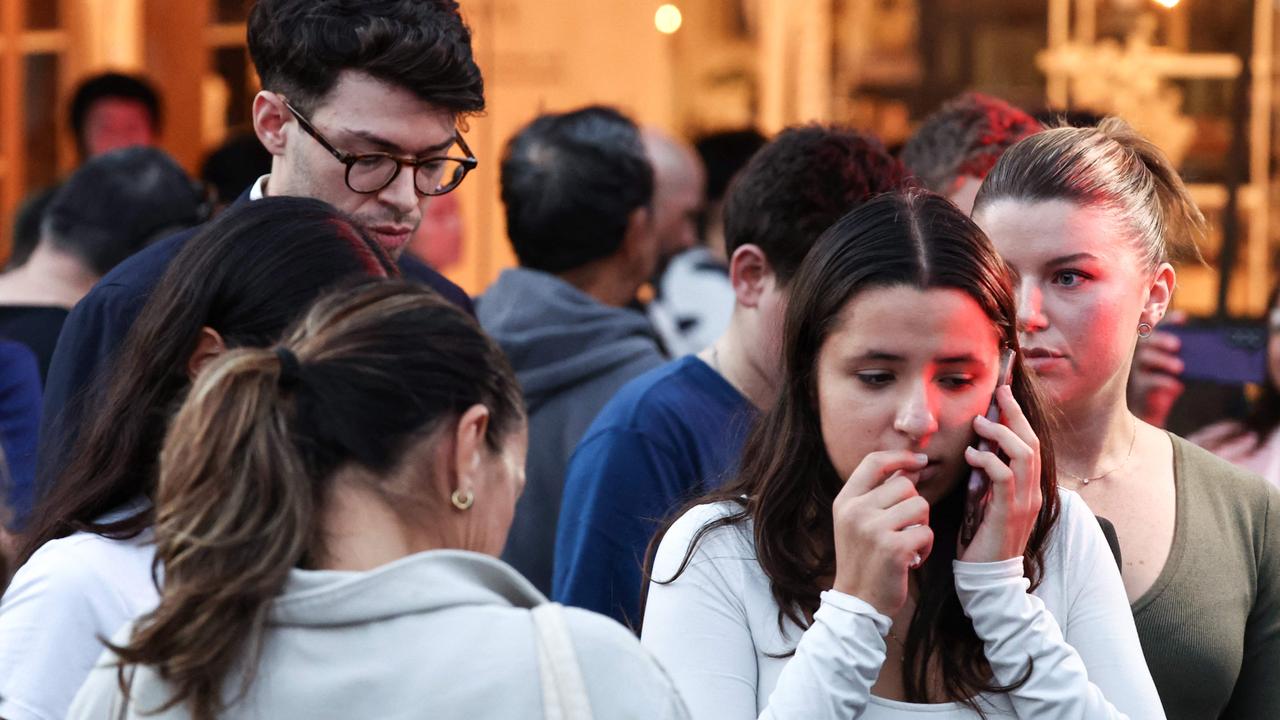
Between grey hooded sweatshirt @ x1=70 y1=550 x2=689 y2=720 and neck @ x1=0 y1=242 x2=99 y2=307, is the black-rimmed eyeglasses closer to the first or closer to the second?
grey hooded sweatshirt @ x1=70 y1=550 x2=689 y2=720

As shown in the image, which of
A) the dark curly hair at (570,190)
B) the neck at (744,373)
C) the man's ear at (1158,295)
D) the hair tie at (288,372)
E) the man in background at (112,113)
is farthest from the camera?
the man in background at (112,113)

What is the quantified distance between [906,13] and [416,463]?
5.54 metres

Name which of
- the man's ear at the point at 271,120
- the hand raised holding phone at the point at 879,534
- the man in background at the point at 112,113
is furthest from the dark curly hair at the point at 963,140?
the man in background at the point at 112,113

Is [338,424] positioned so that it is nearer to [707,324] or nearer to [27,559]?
[27,559]

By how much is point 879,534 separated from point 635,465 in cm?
91

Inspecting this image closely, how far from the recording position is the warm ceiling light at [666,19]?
6898 mm

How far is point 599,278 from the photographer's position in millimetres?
3852

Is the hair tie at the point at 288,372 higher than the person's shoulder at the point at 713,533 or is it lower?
higher

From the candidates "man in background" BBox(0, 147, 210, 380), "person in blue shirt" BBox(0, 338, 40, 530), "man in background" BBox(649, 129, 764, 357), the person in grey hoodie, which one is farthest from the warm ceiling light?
"person in blue shirt" BBox(0, 338, 40, 530)

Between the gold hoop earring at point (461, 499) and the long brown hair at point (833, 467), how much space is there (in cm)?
53

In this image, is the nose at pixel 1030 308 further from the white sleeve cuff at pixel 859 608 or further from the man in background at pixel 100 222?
the man in background at pixel 100 222

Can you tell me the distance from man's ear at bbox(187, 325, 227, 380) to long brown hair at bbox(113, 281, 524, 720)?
0.87 ft

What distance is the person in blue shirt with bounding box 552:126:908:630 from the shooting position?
2842mm

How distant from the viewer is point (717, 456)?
2881 mm
